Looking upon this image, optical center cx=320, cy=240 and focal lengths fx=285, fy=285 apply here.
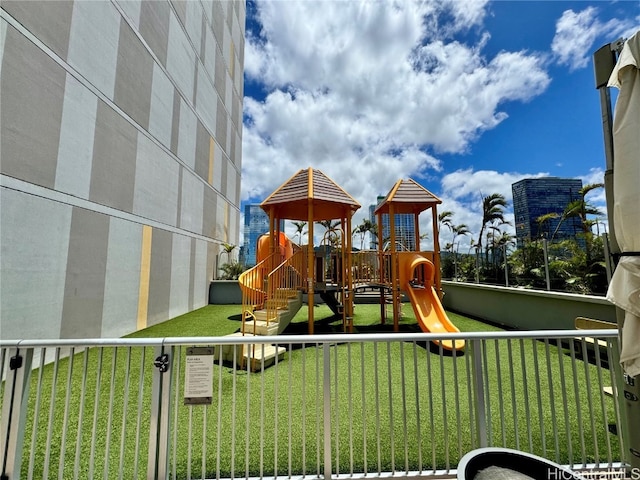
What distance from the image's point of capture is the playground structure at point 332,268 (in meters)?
7.41

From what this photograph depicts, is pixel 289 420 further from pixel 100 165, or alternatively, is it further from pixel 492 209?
pixel 492 209

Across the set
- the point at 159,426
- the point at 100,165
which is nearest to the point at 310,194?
the point at 100,165

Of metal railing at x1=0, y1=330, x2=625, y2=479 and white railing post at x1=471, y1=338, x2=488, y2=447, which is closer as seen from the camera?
metal railing at x1=0, y1=330, x2=625, y2=479

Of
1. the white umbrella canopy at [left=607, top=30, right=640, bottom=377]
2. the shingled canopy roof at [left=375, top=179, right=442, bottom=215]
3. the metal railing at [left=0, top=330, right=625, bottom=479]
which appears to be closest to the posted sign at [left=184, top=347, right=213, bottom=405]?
the metal railing at [left=0, top=330, right=625, bottom=479]

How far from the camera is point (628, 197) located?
1.45 metres

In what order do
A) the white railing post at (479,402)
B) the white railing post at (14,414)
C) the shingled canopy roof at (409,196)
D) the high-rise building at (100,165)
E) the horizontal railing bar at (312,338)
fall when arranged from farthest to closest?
the shingled canopy roof at (409,196) < the high-rise building at (100,165) < the white railing post at (479,402) < the horizontal railing bar at (312,338) < the white railing post at (14,414)

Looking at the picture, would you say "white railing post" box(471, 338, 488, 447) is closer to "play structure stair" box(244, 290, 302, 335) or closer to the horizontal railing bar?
the horizontal railing bar

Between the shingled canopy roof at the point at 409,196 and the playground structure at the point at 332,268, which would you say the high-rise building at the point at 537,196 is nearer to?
the shingled canopy roof at the point at 409,196

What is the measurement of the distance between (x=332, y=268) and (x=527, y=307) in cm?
603

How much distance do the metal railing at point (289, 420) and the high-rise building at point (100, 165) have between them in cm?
217

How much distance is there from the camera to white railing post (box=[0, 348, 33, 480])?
2.08 meters

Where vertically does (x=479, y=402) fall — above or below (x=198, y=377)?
below

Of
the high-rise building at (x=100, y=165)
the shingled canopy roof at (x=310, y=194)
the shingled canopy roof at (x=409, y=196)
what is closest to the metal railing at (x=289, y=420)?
the high-rise building at (x=100, y=165)

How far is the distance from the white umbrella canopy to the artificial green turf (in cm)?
46
